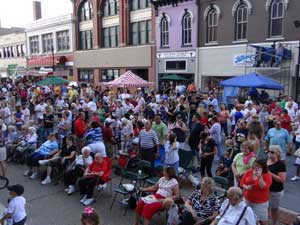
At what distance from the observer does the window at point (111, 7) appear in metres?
31.8

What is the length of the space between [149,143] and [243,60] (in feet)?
46.4

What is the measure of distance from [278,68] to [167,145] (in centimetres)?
1358

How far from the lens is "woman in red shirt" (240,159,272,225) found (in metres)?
4.98

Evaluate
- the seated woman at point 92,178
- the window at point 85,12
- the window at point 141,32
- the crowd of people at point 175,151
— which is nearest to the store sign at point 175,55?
the window at point 141,32

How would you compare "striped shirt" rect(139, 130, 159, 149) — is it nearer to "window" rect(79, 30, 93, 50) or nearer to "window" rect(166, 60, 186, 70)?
"window" rect(166, 60, 186, 70)

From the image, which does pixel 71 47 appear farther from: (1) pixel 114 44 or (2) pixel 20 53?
(2) pixel 20 53

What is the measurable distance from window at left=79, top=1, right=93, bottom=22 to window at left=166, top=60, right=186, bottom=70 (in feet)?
43.7

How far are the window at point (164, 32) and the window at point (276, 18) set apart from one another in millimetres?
9189

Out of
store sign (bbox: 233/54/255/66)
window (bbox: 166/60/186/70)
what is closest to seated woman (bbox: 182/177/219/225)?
store sign (bbox: 233/54/255/66)

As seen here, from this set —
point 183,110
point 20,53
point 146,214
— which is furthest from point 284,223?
point 20,53

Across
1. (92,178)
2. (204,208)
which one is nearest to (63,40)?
(92,178)

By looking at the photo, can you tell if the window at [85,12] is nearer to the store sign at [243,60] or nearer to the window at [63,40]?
the window at [63,40]

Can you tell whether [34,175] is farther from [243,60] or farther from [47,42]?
[47,42]

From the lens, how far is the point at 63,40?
128ft
